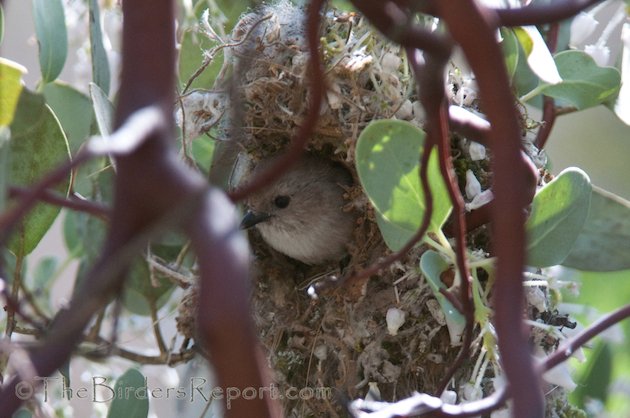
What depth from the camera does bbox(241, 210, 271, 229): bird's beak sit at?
3098mm

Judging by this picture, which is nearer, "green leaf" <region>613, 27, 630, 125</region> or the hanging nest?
"green leaf" <region>613, 27, 630, 125</region>

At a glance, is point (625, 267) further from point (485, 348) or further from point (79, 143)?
point (79, 143)

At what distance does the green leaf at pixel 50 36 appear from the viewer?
7.20 feet

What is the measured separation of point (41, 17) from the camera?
2.21 metres

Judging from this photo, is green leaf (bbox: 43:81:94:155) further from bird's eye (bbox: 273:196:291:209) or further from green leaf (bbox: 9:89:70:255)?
bird's eye (bbox: 273:196:291:209)

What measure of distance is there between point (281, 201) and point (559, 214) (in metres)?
1.60

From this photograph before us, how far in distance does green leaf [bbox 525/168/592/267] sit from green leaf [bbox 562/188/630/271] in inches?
19.7

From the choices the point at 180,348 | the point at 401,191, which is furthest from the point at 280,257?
the point at 401,191

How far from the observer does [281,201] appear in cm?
329

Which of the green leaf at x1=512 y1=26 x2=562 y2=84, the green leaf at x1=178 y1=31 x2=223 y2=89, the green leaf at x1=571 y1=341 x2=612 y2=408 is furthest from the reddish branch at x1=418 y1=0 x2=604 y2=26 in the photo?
the green leaf at x1=571 y1=341 x2=612 y2=408

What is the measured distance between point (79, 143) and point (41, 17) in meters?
0.40

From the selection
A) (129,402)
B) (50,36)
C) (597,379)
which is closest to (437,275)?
(129,402)

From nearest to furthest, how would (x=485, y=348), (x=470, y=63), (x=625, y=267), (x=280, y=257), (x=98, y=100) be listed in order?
(x=470, y=63) < (x=485, y=348) < (x=98, y=100) < (x=625, y=267) < (x=280, y=257)

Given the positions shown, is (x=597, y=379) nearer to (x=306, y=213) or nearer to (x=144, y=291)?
(x=306, y=213)
